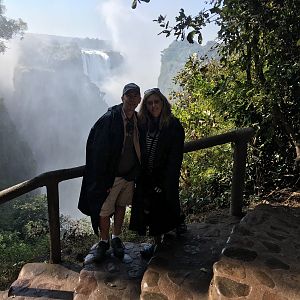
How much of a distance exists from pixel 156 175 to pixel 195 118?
3.70 m

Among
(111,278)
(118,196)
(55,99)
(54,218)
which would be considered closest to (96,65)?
(55,99)

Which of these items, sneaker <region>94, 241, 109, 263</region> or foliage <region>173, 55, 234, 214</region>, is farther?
foliage <region>173, 55, 234, 214</region>

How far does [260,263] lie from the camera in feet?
7.84

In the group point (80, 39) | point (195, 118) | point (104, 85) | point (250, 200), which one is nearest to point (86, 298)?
point (250, 200)

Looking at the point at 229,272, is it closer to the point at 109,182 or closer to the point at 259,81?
the point at 109,182

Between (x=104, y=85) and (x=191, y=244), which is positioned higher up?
(x=104, y=85)

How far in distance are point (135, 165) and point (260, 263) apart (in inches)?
44.0

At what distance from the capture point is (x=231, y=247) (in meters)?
2.58

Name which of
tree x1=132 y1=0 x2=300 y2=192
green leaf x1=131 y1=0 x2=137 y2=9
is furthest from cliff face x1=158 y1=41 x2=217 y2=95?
green leaf x1=131 y1=0 x2=137 y2=9

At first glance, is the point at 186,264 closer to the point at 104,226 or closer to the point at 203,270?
the point at 203,270

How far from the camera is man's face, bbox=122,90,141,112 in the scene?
2656mm

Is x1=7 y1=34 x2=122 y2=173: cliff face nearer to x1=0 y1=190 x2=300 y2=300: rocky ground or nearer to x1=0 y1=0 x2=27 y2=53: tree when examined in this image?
x1=0 y1=0 x2=27 y2=53: tree

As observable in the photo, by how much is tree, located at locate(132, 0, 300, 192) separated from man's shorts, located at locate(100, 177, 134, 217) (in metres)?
1.50

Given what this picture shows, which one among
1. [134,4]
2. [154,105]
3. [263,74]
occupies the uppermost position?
[134,4]
